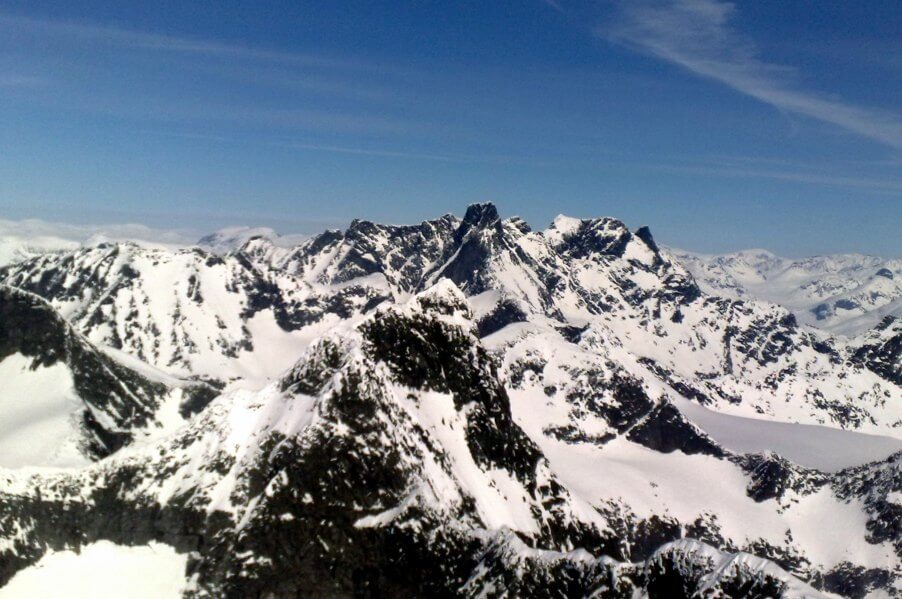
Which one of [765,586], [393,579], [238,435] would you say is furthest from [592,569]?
[238,435]

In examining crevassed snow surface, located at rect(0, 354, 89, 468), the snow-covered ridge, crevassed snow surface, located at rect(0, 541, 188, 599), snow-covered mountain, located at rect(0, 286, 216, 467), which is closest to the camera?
the snow-covered ridge

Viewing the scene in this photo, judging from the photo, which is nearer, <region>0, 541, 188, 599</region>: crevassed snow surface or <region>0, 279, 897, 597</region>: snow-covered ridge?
<region>0, 279, 897, 597</region>: snow-covered ridge

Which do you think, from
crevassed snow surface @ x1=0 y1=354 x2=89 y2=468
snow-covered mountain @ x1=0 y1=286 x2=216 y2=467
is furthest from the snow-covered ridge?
snow-covered mountain @ x1=0 y1=286 x2=216 y2=467

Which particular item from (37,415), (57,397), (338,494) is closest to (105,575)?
(338,494)

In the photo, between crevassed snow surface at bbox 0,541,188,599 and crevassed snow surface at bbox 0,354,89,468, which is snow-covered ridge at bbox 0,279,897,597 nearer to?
crevassed snow surface at bbox 0,541,188,599

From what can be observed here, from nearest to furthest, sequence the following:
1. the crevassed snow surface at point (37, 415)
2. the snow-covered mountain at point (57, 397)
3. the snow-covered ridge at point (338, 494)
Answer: the snow-covered ridge at point (338, 494), the crevassed snow surface at point (37, 415), the snow-covered mountain at point (57, 397)

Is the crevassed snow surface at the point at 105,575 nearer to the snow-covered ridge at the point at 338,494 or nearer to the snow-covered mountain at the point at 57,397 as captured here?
the snow-covered ridge at the point at 338,494

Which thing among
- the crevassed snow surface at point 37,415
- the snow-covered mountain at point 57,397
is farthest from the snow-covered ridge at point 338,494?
the snow-covered mountain at point 57,397
